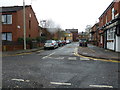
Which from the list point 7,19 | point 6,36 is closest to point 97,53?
point 6,36

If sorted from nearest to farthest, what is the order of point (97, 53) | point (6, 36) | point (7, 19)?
1. point (97, 53)
2. point (7, 19)
3. point (6, 36)

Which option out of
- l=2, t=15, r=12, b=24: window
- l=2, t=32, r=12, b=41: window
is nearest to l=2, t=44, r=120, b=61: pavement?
l=2, t=32, r=12, b=41: window

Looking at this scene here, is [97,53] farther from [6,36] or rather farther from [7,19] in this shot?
[7,19]

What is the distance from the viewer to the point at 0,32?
1959cm

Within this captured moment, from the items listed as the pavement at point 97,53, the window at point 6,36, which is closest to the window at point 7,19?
the window at point 6,36

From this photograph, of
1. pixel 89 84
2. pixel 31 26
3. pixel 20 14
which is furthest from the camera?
pixel 31 26

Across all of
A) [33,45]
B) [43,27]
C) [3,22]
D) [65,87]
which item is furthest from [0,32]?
[65,87]

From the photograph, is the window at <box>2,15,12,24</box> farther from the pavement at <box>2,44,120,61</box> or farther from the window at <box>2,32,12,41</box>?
the pavement at <box>2,44,120,61</box>

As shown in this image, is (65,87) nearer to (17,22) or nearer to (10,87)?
(10,87)

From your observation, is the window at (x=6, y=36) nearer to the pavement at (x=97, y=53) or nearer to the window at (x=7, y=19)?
the window at (x=7, y=19)

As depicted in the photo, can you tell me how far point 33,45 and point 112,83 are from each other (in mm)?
16091

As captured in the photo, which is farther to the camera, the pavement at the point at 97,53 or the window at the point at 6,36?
the window at the point at 6,36

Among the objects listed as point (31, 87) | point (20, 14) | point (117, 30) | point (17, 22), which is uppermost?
point (20, 14)

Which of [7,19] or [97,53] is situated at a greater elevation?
[7,19]
